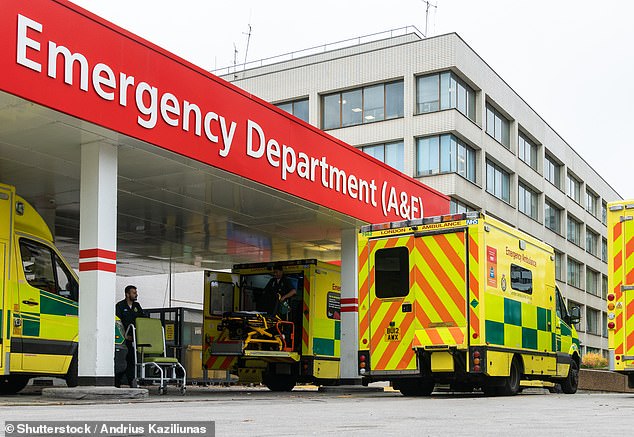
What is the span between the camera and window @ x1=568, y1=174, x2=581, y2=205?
207 feet

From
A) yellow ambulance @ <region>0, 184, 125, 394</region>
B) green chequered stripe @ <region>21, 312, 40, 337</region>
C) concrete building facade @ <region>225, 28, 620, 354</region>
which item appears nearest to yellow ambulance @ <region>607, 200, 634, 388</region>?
yellow ambulance @ <region>0, 184, 125, 394</region>

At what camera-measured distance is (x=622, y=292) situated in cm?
1541

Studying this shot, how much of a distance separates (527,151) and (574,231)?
12642 mm

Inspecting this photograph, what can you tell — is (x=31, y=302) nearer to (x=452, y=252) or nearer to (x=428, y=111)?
(x=452, y=252)

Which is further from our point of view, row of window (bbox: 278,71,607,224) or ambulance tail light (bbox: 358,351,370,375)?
row of window (bbox: 278,71,607,224)

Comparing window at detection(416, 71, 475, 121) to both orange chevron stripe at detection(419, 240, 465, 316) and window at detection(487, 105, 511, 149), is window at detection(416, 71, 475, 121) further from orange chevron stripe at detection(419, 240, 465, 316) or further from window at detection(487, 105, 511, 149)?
orange chevron stripe at detection(419, 240, 465, 316)

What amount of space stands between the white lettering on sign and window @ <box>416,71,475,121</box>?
23966 mm

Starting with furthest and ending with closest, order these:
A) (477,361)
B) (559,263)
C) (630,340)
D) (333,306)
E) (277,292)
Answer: (559,263) < (333,306) < (277,292) < (630,340) < (477,361)

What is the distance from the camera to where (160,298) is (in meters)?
33.8

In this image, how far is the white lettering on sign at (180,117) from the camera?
1127 centimetres

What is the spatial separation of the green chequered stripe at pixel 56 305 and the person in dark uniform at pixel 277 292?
202 inches

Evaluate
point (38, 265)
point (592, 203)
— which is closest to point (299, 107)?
point (592, 203)

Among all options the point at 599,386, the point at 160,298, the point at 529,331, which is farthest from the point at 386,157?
the point at 529,331

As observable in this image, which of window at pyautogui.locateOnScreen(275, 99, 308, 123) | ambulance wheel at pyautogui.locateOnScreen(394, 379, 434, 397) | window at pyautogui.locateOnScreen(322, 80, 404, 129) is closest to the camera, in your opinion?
ambulance wheel at pyautogui.locateOnScreen(394, 379, 434, 397)
